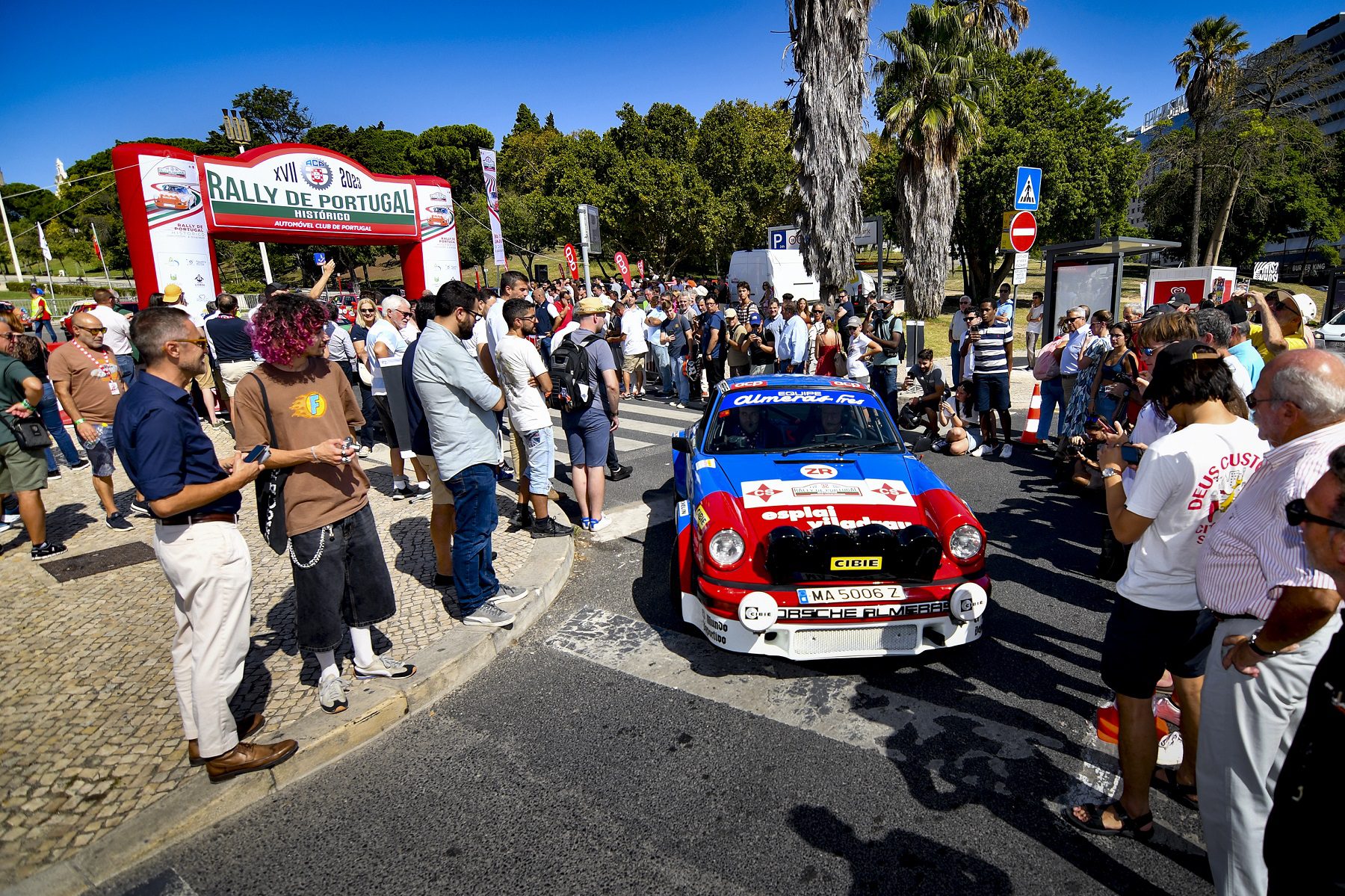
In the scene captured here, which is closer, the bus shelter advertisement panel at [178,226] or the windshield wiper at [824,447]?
the windshield wiper at [824,447]

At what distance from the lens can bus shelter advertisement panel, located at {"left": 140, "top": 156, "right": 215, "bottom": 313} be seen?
14883 millimetres

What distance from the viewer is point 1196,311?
4.36 metres

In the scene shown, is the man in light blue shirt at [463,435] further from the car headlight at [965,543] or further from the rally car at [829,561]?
the car headlight at [965,543]

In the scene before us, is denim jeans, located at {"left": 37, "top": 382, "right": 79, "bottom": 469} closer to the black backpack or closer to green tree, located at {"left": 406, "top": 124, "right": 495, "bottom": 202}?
the black backpack

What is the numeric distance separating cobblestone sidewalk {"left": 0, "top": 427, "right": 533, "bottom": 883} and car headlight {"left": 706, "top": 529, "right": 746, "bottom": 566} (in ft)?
6.06

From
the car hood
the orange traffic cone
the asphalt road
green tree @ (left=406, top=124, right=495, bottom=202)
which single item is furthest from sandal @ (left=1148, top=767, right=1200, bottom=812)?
green tree @ (left=406, top=124, right=495, bottom=202)

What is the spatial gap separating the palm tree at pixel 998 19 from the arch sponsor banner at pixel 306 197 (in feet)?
71.1

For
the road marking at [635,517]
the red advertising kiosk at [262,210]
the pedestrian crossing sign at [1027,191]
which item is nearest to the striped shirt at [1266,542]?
the road marking at [635,517]

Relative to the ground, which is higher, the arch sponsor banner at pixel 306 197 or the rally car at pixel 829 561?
the arch sponsor banner at pixel 306 197

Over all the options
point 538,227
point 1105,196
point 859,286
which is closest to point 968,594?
point 859,286

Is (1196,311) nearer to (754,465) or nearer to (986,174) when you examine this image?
(754,465)

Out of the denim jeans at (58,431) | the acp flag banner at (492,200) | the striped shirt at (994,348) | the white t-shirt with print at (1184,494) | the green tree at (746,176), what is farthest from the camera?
the green tree at (746,176)

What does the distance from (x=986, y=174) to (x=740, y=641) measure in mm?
31615

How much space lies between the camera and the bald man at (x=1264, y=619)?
1909mm
